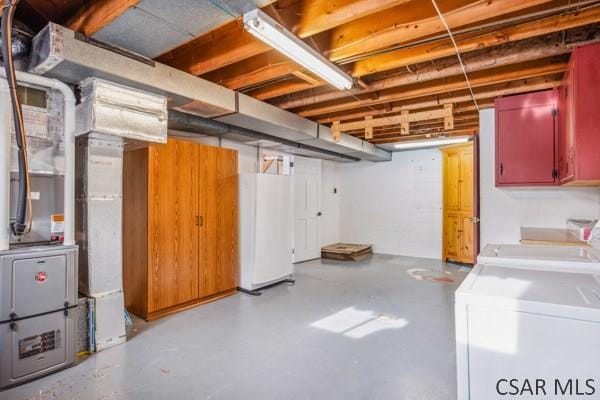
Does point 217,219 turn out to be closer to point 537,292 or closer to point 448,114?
point 448,114

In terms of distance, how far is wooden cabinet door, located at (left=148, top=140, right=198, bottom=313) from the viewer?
3543mm

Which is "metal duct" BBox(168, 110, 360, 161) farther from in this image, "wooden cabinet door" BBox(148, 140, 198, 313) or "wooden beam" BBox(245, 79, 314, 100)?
"wooden beam" BBox(245, 79, 314, 100)

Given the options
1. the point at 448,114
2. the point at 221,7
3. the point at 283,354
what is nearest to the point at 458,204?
the point at 448,114

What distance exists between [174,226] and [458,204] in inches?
213

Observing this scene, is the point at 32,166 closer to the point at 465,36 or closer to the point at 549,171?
the point at 465,36

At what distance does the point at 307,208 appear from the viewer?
6.90m

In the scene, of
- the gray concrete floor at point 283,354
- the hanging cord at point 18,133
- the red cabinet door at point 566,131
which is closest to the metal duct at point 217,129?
the hanging cord at point 18,133

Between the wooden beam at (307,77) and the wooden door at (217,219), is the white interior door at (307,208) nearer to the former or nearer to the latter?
the wooden door at (217,219)

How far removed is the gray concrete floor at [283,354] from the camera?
2.26 m

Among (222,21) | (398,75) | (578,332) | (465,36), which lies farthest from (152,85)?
(578,332)

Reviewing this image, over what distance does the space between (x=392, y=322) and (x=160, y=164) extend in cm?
299

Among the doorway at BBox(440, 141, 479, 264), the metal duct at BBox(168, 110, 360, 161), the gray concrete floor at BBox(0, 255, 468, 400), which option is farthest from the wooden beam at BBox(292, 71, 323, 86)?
the doorway at BBox(440, 141, 479, 264)

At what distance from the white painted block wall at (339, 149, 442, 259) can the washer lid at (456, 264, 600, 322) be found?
17.6ft

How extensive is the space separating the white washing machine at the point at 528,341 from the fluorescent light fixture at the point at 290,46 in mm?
1798
